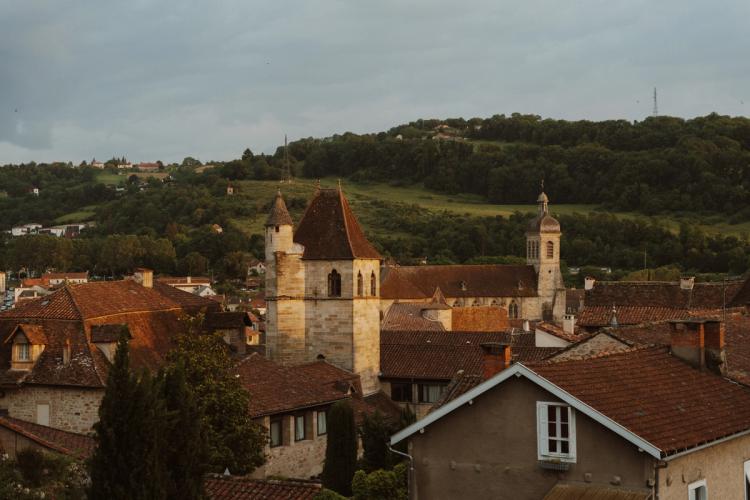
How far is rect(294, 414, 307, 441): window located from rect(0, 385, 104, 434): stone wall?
6.60m

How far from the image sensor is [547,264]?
109m

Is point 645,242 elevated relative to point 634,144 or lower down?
lower down

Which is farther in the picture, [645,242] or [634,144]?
[634,144]

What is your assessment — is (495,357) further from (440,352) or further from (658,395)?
(440,352)

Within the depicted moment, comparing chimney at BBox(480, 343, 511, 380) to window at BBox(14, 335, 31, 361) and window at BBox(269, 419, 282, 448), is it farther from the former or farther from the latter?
window at BBox(14, 335, 31, 361)

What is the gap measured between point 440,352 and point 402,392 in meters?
2.48

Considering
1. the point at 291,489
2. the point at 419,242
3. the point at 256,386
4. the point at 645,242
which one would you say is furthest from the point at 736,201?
the point at 291,489

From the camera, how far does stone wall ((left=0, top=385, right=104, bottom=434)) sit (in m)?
36.3

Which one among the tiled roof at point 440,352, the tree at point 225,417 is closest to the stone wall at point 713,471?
the tree at point 225,417

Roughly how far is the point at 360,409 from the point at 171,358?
9.21 m

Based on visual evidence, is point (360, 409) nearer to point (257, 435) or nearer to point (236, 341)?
point (236, 341)

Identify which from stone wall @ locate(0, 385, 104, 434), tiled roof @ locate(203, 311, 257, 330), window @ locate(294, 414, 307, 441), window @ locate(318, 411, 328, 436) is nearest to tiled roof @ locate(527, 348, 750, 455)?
window @ locate(294, 414, 307, 441)

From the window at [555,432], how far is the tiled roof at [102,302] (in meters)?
25.3

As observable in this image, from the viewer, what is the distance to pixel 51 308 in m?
39.6
